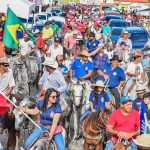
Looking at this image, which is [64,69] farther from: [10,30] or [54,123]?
[54,123]

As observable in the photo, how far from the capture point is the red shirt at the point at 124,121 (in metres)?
8.86

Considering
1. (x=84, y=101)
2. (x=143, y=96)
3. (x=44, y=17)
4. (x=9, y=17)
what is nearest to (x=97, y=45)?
(x=9, y=17)

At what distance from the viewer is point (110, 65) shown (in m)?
13.2

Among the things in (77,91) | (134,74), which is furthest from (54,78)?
(134,74)

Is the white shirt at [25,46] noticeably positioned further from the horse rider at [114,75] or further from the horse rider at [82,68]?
the horse rider at [114,75]

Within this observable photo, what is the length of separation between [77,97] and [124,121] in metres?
3.02

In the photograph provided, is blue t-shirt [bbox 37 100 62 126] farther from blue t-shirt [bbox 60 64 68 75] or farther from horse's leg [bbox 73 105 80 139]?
blue t-shirt [bbox 60 64 68 75]

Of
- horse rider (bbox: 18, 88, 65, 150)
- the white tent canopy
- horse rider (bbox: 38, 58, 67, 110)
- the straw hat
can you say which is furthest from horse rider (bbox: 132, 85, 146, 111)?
the white tent canopy

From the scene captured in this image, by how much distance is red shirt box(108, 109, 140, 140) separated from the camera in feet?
29.1

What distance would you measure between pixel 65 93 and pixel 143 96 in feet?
5.98

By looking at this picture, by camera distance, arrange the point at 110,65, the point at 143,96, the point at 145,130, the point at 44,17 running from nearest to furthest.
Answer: the point at 145,130 → the point at 143,96 → the point at 110,65 → the point at 44,17

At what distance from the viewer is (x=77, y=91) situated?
11.8 metres

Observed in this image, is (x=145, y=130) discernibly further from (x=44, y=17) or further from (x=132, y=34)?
(x=44, y=17)

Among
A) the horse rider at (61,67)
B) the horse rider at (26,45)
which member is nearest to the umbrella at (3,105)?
the horse rider at (61,67)
